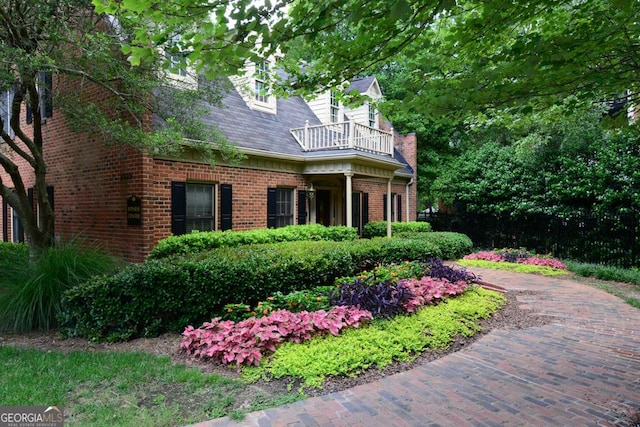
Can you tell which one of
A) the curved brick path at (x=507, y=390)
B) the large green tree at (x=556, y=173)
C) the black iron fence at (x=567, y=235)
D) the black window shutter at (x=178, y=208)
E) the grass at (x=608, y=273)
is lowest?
the curved brick path at (x=507, y=390)

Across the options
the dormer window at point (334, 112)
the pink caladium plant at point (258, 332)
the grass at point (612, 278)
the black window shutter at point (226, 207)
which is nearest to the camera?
the pink caladium plant at point (258, 332)

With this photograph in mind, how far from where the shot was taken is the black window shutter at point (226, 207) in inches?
396

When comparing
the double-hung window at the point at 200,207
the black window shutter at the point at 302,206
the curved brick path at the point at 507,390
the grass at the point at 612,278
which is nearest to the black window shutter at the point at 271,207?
the black window shutter at the point at 302,206

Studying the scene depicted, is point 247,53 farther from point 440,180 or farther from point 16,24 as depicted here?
point 440,180

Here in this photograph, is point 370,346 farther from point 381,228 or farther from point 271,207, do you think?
point 381,228

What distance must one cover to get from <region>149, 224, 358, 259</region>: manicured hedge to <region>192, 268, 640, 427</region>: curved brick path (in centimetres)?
510

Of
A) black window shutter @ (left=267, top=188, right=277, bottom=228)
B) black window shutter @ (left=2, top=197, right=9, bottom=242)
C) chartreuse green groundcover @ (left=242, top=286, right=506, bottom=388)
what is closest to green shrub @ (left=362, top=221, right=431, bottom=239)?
black window shutter @ (left=267, top=188, right=277, bottom=228)

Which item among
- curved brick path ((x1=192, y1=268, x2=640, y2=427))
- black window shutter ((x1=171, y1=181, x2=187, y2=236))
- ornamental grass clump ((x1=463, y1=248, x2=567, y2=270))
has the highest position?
black window shutter ((x1=171, y1=181, x2=187, y2=236))

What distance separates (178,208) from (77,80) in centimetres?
373

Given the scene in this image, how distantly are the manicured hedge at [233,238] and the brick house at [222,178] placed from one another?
1.99ft

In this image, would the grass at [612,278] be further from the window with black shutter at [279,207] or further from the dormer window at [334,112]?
the dormer window at [334,112]

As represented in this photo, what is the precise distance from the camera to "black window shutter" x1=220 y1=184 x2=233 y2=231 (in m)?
10.0

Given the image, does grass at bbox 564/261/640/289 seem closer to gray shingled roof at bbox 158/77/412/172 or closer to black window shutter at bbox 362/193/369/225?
gray shingled roof at bbox 158/77/412/172

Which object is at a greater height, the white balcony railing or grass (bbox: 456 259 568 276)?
the white balcony railing
